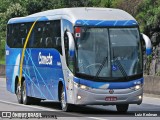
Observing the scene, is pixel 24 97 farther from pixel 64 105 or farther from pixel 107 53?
pixel 107 53

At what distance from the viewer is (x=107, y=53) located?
63.3 feet

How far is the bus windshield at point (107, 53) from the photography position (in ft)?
63.0

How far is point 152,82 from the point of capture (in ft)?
94.9

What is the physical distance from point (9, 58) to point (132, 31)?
27.0ft

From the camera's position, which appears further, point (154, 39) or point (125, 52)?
point (154, 39)

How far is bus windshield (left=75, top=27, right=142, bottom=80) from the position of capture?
63.0 ft

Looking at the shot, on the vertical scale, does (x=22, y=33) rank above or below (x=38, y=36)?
below

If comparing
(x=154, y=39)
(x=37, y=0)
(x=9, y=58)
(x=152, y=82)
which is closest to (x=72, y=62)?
(x=9, y=58)

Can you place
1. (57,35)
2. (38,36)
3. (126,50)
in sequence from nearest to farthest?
(126,50)
(57,35)
(38,36)

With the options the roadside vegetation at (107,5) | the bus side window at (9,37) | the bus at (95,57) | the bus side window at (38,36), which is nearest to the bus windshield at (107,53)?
the bus at (95,57)

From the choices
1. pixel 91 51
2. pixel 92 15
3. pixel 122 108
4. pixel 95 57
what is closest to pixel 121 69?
pixel 95 57

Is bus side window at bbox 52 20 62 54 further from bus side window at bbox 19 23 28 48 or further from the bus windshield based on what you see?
bus side window at bbox 19 23 28 48

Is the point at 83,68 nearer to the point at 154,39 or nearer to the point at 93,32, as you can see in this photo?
the point at 93,32

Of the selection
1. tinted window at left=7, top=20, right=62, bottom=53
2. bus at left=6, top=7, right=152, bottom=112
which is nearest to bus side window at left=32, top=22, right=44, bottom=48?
tinted window at left=7, top=20, right=62, bottom=53
